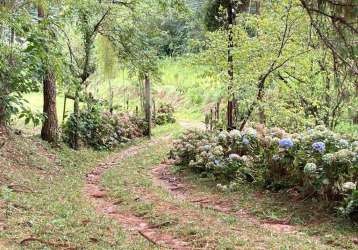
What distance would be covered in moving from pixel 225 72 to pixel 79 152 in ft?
14.3

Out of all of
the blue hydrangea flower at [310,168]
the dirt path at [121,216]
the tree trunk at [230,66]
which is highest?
the tree trunk at [230,66]

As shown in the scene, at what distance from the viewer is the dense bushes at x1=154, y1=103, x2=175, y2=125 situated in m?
20.6

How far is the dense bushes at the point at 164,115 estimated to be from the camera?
2064cm

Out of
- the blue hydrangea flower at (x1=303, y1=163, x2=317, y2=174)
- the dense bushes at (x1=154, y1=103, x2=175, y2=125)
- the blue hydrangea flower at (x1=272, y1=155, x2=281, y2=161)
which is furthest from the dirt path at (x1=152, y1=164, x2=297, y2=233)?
the dense bushes at (x1=154, y1=103, x2=175, y2=125)

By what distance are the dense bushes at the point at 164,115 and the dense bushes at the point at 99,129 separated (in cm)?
396

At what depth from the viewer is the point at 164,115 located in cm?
2075

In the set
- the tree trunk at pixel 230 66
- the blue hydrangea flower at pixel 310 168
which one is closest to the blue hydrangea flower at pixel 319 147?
the blue hydrangea flower at pixel 310 168

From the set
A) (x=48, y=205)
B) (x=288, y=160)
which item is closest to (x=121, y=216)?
(x=48, y=205)

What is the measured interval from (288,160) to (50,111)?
6812mm

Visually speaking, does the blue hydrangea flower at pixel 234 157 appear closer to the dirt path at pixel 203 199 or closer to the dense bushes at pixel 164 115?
the dirt path at pixel 203 199

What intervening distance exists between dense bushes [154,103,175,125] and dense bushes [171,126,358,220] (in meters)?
10.2

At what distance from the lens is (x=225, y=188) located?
26.2 ft

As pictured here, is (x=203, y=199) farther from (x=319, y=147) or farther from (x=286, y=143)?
(x=319, y=147)

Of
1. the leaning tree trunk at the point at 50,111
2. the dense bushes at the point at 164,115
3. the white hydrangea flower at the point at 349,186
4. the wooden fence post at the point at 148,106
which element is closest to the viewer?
the white hydrangea flower at the point at 349,186
